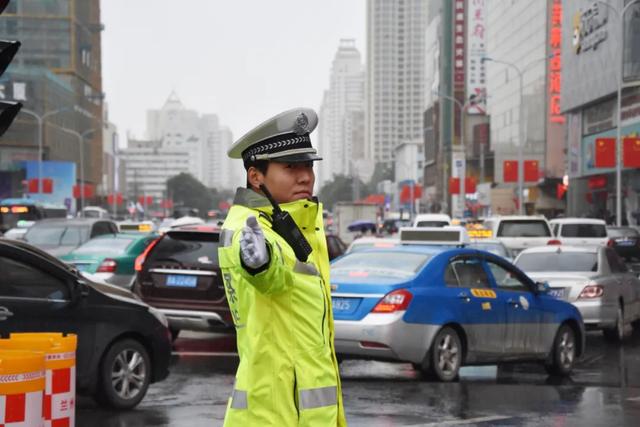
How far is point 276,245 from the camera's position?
12.5ft

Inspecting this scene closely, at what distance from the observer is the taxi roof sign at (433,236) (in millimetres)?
16969

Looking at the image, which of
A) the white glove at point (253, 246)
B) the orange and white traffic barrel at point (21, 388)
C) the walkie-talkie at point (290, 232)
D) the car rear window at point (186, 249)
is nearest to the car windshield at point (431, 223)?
the car rear window at point (186, 249)

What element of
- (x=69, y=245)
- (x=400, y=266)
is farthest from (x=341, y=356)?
(x=69, y=245)

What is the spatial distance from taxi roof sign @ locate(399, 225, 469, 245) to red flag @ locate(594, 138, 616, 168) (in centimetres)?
3837

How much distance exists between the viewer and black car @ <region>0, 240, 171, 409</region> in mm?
9188

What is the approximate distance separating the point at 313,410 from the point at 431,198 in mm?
151388

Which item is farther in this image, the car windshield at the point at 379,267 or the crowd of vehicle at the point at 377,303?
the car windshield at the point at 379,267

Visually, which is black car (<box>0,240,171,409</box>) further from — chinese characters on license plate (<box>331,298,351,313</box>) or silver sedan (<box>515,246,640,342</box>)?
silver sedan (<box>515,246,640,342</box>)

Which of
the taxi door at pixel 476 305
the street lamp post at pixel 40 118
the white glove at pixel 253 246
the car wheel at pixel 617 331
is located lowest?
the car wheel at pixel 617 331

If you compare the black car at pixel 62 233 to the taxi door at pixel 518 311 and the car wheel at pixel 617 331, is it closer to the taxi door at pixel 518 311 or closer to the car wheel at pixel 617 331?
the car wheel at pixel 617 331

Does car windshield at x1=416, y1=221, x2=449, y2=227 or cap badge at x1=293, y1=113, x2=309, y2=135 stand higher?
cap badge at x1=293, y1=113, x2=309, y2=135

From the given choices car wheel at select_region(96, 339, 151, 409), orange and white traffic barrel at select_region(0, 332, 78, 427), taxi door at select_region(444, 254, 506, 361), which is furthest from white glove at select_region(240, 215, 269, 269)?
taxi door at select_region(444, 254, 506, 361)

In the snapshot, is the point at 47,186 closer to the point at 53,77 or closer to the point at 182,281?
the point at 53,77

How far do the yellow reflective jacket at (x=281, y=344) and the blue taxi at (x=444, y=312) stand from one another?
7.47 meters
